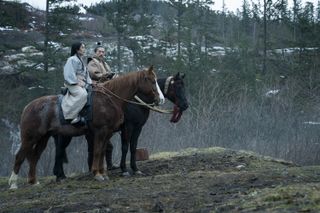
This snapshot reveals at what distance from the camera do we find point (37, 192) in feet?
35.2

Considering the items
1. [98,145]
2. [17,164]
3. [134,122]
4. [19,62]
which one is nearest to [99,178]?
[98,145]

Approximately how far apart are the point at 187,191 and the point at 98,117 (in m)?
3.07

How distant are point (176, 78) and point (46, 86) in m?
16.6

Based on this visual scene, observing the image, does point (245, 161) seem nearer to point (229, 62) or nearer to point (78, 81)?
point (78, 81)

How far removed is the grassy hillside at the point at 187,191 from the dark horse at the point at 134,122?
17.2 inches

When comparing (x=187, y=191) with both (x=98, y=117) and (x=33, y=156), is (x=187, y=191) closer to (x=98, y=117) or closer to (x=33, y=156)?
(x=98, y=117)

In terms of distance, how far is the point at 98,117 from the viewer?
11.4 metres

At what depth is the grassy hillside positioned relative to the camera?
23.6 ft

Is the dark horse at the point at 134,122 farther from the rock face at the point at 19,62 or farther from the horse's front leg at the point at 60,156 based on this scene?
the rock face at the point at 19,62

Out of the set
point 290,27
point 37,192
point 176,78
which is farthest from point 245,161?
point 290,27

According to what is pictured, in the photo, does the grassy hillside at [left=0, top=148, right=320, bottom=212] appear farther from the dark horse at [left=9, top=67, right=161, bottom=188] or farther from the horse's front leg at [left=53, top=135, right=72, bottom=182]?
the dark horse at [left=9, top=67, right=161, bottom=188]

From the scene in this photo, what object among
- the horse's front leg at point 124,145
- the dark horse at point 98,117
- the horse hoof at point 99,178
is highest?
the dark horse at point 98,117

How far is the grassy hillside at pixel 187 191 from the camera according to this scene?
721 centimetres

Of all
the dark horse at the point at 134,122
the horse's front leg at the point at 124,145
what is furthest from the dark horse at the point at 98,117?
the horse's front leg at the point at 124,145
